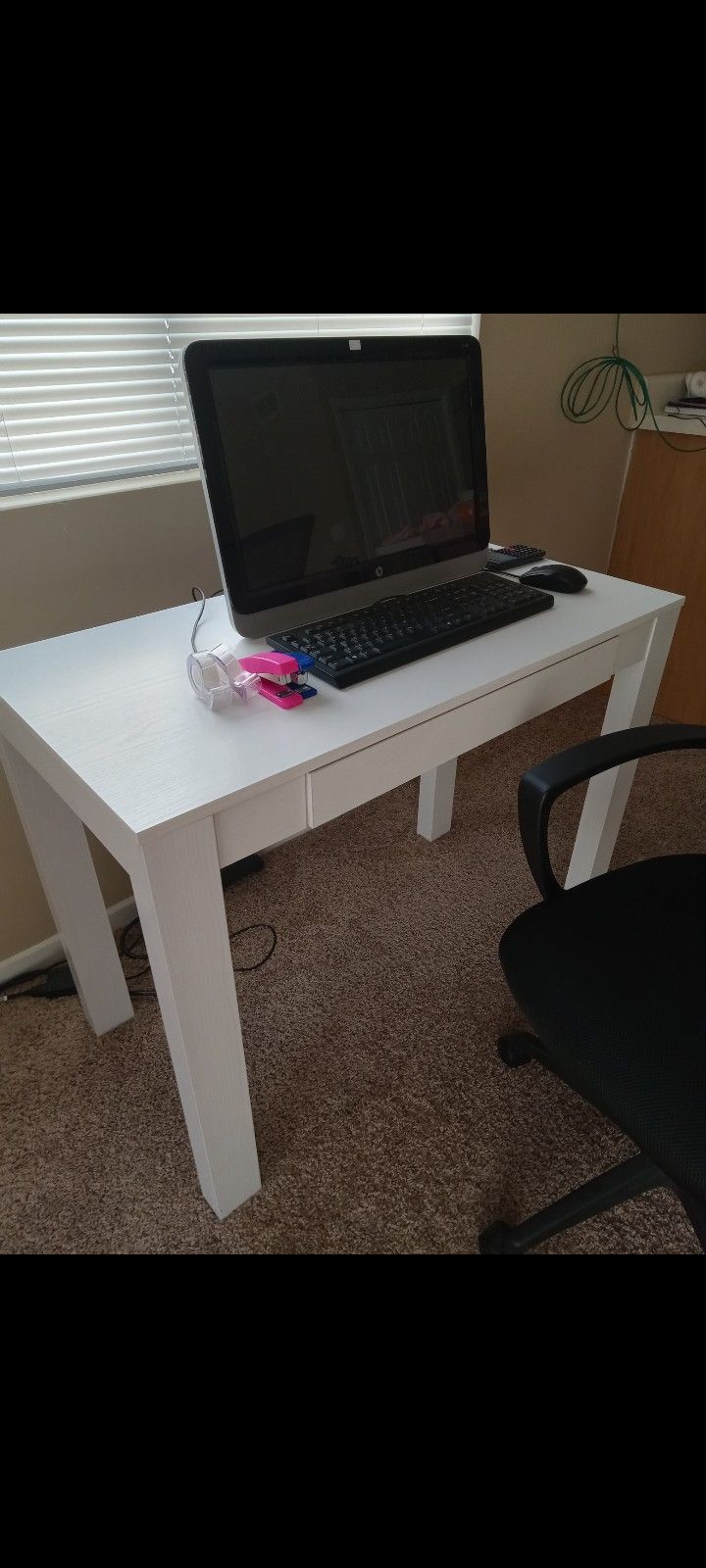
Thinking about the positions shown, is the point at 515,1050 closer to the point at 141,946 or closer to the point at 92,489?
the point at 141,946

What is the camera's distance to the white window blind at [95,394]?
1.11 m

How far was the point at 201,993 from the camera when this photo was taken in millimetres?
808

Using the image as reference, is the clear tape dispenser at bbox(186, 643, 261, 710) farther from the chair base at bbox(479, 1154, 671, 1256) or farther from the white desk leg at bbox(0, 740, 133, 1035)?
the chair base at bbox(479, 1154, 671, 1256)

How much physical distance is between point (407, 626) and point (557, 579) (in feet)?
1.13

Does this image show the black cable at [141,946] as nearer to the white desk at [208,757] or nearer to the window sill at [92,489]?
the white desk at [208,757]

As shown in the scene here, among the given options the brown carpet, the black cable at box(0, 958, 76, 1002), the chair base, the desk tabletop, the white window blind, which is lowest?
the black cable at box(0, 958, 76, 1002)

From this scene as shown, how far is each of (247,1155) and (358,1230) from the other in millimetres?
187

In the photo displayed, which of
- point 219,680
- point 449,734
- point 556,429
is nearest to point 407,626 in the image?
point 449,734

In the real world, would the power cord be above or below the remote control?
below

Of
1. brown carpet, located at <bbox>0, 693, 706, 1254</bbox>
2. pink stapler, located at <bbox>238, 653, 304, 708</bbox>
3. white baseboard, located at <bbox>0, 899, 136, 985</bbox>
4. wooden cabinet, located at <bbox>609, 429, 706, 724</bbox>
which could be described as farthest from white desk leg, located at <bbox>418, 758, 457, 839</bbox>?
wooden cabinet, located at <bbox>609, 429, 706, 724</bbox>

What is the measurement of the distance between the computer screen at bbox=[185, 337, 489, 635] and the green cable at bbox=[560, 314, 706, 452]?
94cm

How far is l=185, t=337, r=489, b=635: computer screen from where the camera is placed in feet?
3.01

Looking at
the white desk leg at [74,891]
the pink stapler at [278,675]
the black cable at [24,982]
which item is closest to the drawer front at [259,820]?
the pink stapler at [278,675]

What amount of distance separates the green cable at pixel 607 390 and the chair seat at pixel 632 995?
1.45m
